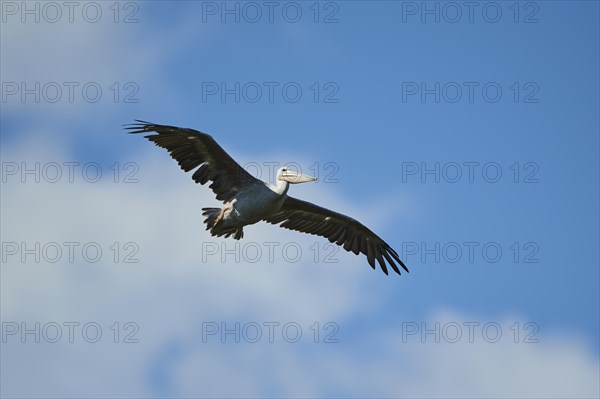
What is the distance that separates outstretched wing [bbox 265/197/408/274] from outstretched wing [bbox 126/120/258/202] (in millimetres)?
1918

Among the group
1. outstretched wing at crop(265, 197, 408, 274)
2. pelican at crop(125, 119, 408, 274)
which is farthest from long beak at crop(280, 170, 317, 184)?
outstretched wing at crop(265, 197, 408, 274)

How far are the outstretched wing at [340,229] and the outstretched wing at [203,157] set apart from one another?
6.29 ft

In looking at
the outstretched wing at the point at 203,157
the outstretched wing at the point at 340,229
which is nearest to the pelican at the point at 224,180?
the outstretched wing at the point at 203,157

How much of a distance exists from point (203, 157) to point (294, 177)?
1.56 meters

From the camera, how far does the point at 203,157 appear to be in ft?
54.9

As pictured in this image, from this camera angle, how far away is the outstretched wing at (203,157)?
16.3 metres

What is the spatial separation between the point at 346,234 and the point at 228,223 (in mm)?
3230

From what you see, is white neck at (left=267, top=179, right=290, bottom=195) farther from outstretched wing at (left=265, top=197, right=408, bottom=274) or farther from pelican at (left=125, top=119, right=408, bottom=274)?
outstretched wing at (left=265, top=197, right=408, bottom=274)

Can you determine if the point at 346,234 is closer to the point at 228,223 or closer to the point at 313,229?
the point at 313,229

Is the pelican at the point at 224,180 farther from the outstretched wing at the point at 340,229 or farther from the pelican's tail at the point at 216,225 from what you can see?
the outstretched wing at the point at 340,229

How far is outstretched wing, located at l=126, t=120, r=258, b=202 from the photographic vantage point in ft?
53.5

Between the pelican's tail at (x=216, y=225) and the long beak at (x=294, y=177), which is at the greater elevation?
the long beak at (x=294, y=177)

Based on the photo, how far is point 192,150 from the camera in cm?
1666

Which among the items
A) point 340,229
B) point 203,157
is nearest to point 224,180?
point 203,157
